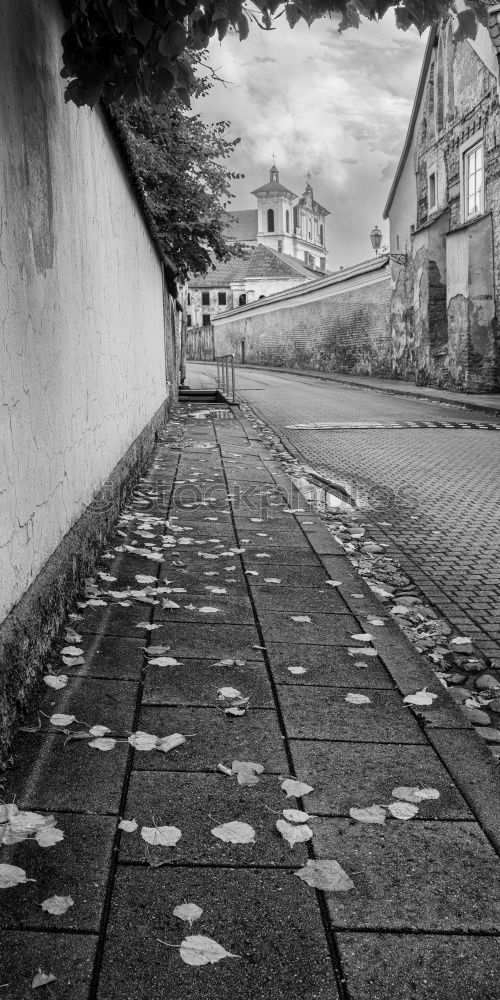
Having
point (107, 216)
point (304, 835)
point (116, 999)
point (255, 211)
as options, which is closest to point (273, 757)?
point (304, 835)

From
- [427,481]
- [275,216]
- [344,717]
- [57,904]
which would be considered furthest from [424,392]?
[275,216]

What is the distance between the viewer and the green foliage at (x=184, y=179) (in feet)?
49.5

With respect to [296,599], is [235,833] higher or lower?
lower

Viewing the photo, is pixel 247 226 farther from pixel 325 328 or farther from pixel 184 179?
pixel 184 179

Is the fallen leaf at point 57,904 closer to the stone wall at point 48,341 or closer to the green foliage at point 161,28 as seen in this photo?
the stone wall at point 48,341

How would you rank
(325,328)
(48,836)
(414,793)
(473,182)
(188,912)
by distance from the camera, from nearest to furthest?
(188,912), (48,836), (414,793), (473,182), (325,328)

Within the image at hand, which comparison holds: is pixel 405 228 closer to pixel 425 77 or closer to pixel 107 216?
pixel 425 77

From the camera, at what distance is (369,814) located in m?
2.49

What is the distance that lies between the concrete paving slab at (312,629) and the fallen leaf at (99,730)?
116cm

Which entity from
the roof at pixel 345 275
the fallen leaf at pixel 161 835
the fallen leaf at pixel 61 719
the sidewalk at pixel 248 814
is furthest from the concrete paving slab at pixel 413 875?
the roof at pixel 345 275

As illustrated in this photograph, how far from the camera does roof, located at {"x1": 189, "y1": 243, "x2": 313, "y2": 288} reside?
76.0 metres

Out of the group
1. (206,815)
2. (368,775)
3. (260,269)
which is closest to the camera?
(206,815)

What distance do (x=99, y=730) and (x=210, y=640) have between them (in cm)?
104

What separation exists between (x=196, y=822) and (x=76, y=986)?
671 mm
